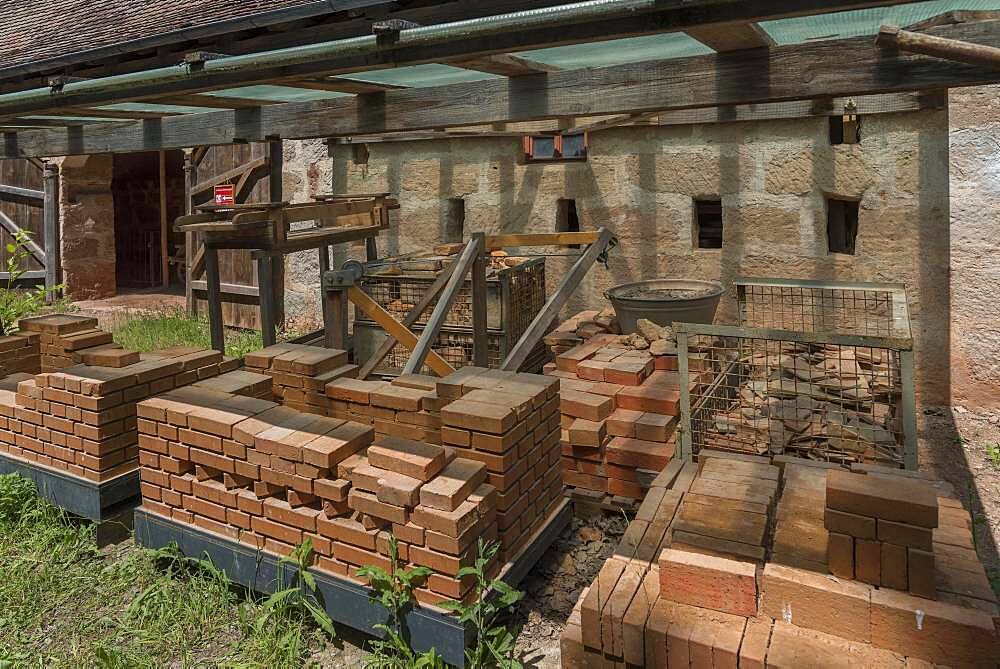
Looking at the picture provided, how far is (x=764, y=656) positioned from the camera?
7.71ft

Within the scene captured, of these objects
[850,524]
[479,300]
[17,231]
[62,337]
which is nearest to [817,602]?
Result: [850,524]

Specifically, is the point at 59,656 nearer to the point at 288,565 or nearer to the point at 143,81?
the point at 288,565

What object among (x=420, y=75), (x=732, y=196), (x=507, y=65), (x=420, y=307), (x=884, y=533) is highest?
(x=420, y=75)

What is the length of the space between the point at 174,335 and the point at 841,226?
768 cm

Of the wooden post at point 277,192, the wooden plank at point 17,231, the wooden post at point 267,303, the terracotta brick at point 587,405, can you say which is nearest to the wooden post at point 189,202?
the wooden post at point 277,192

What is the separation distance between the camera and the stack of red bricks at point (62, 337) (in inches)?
211

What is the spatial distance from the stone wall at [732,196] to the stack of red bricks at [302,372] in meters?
3.72

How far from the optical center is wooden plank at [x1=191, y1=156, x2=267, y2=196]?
966 cm

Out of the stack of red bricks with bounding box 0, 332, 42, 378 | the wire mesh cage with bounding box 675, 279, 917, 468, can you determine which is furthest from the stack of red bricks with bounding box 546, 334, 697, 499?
the stack of red bricks with bounding box 0, 332, 42, 378

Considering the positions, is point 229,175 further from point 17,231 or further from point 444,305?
point 444,305

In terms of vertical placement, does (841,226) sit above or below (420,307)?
above

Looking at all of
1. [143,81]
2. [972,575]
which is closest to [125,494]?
[143,81]

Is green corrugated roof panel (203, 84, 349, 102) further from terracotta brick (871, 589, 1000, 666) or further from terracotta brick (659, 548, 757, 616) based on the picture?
terracotta brick (871, 589, 1000, 666)

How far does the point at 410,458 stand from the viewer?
3.32m
